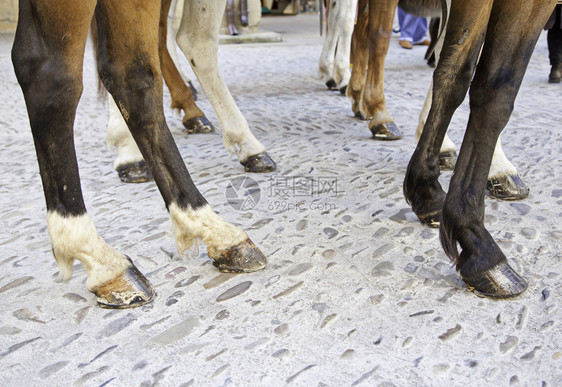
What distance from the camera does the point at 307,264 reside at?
88.0 inches

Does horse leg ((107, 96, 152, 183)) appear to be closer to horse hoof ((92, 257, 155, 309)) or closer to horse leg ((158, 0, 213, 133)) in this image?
horse leg ((158, 0, 213, 133))

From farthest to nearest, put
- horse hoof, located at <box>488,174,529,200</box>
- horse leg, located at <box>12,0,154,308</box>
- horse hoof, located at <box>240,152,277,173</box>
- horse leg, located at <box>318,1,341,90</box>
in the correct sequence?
horse leg, located at <box>318,1,341,90</box> < horse hoof, located at <box>240,152,277,173</box> < horse hoof, located at <box>488,174,529,200</box> < horse leg, located at <box>12,0,154,308</box>

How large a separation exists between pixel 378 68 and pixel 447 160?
3.28 feet

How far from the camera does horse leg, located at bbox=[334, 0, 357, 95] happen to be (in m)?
5.30

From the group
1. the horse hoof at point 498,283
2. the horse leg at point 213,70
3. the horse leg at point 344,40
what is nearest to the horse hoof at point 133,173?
the horse leg at point 213,70

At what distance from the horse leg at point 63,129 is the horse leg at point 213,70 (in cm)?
147

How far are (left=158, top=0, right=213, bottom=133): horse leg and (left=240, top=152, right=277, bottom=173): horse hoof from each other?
957mm

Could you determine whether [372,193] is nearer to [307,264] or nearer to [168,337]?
[307,264]

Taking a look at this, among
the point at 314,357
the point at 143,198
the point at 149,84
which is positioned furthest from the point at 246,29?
the point at 314,357

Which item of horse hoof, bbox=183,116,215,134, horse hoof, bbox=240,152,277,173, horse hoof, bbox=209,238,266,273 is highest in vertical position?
horse hoof, bbox=209,238,266,273

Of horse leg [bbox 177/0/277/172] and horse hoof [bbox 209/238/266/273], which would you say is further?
horse leg [bbox 177/0/277/172]

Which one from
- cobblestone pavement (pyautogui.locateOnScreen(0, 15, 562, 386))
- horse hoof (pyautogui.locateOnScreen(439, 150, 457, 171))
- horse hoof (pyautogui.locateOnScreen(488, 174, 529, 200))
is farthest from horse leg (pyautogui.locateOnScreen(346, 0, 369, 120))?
horse hoof (pyautogui.locateOnScreen(488, 174, 529, 200))

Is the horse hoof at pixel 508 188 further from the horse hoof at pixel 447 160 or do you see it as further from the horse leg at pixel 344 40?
the horse leg at pixel 344 40

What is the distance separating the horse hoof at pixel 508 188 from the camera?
282 cm
